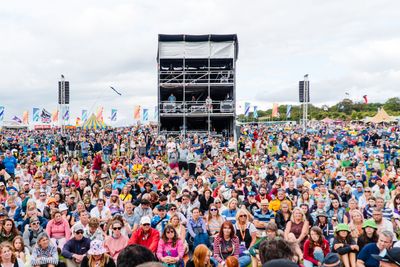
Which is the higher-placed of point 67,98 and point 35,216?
point 67,98

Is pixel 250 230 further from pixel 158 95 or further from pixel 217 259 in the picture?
pixel 158 95

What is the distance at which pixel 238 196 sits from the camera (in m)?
11.1

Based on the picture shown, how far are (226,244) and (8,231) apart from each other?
4.02 meters

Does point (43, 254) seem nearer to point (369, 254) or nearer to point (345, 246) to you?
point (345, 246)

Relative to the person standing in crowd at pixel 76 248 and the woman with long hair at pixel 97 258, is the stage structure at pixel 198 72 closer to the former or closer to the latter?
the person standing in crowd at pixel 76 248

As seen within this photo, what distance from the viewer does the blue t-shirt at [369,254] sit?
5879mm

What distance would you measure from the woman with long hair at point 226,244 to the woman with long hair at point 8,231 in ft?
12.4

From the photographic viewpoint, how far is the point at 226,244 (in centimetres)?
695

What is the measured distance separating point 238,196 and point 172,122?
2336 cm

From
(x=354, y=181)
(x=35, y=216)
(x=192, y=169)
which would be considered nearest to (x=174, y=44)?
(x=192, y=169)

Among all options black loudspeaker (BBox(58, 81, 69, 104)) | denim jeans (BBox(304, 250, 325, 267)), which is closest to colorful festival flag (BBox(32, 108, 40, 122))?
black loudspeaker (BBox(58, 81, 69, 104))

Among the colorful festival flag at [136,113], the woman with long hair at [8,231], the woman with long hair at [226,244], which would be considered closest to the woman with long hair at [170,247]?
the woman with long hair at [226,244]

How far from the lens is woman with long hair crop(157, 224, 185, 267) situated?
6.79m

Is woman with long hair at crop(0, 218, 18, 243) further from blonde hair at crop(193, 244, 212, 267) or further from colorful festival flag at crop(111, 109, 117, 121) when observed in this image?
colorful festival flag at crop(111, 109, 117, 121)
